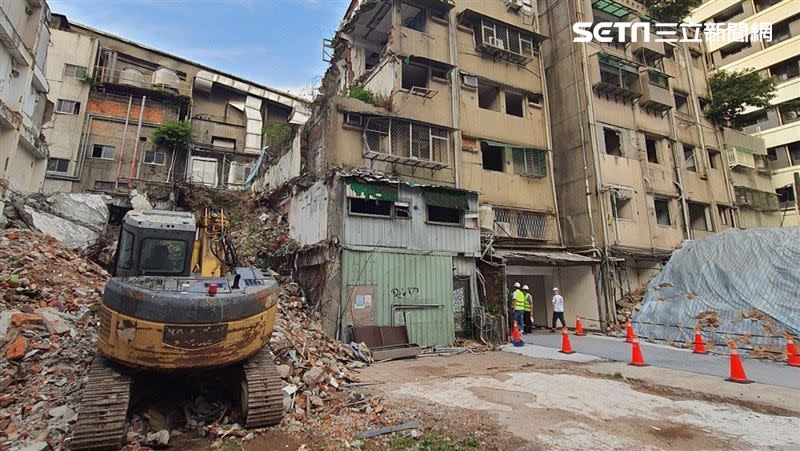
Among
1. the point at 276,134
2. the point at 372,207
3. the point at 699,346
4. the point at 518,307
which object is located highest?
the point at 276,134

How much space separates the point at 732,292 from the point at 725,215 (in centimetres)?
1479

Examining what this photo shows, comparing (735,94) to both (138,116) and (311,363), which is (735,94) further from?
(138,116)

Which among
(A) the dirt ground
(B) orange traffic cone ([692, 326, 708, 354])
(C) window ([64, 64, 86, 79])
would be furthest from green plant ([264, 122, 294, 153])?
(B) orange traffic cone ([692, 326, 708, 354])

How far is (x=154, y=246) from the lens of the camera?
21.6 ft

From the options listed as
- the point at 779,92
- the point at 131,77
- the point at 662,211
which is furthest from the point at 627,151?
the point at 131,77

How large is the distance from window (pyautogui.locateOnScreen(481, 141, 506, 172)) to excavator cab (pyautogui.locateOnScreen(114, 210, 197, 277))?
14487 mm

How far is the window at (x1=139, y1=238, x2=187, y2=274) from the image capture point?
21.3ft

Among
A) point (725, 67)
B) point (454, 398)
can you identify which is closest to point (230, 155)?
point (454, 398)

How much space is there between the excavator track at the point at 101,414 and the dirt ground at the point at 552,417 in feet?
2.87

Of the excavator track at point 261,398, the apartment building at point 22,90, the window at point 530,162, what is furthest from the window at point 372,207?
the apartment building at point 22,90

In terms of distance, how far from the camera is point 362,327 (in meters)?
11.5

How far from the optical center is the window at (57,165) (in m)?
24.3

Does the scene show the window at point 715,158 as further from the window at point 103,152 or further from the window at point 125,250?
the window at point 103,152
